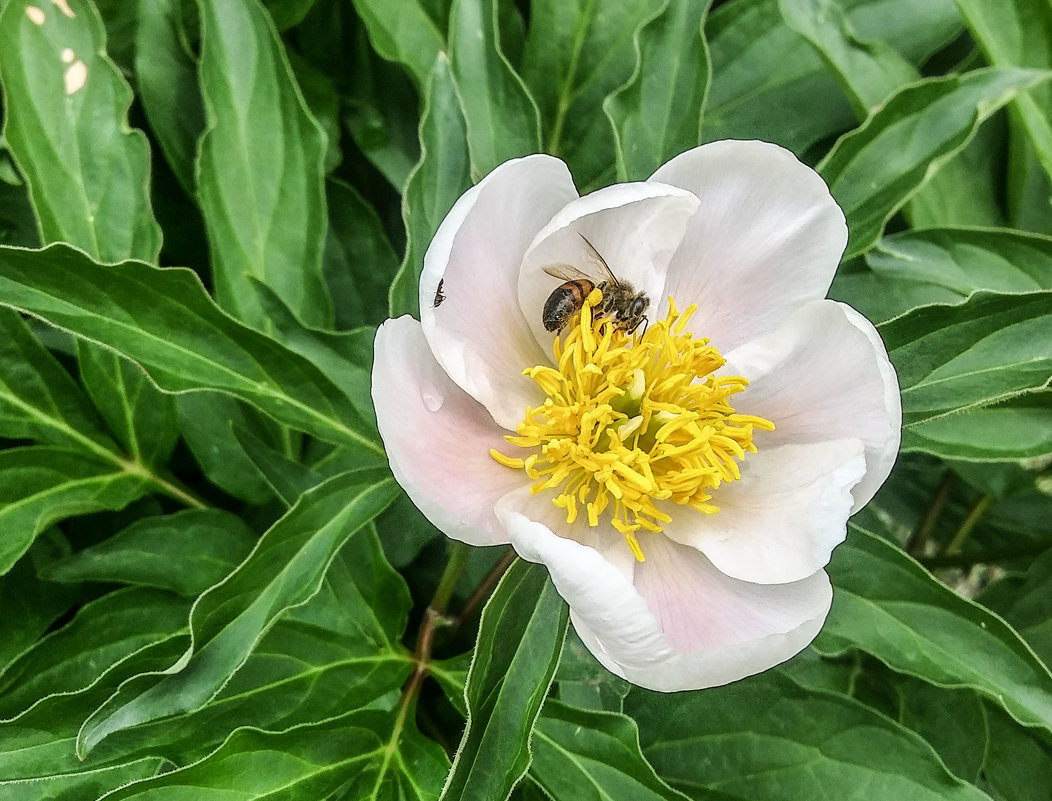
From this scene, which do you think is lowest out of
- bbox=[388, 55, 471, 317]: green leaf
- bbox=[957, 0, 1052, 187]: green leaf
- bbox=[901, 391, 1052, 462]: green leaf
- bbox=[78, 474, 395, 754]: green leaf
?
bbox=[901, 391, 1052, 462]: green leaf

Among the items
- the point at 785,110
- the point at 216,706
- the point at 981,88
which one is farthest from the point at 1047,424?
the point at 216,706

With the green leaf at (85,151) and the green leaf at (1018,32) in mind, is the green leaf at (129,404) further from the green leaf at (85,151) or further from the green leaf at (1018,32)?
the green leaf at (1018,32)

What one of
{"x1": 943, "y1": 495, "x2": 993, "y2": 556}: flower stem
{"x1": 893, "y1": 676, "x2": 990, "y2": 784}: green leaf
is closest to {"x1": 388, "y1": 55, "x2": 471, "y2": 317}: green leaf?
{"x1": 893, "y1": 676, "x2": 990, "y2": 784}: green leaf

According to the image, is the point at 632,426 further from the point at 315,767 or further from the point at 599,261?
the point at 315,767

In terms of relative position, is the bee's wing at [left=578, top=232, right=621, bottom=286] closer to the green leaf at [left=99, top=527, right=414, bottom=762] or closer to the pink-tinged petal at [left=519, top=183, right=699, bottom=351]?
the pink-tinged petal at [left=519, top=183, right=699, bottom=351]

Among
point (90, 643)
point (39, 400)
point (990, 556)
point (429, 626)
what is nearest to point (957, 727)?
point (990, 556)

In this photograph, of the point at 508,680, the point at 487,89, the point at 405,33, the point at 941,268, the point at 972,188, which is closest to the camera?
the point at 508,680

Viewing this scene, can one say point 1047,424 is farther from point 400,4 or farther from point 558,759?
point 400,4
